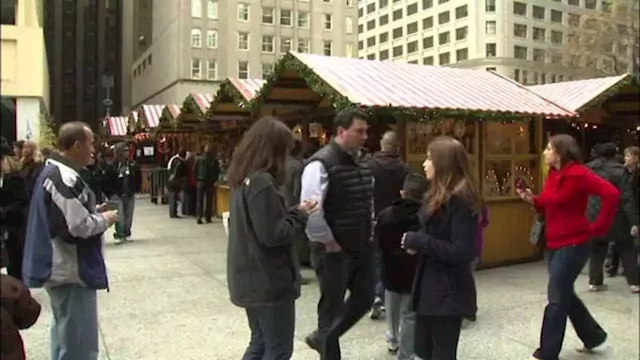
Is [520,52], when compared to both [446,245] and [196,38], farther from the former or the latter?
[196,38]

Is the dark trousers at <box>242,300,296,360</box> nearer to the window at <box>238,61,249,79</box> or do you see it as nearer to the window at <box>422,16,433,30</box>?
the window at <box>422,16,433,30</box>

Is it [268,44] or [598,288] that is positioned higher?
[268,44]

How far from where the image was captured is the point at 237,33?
19.1ft

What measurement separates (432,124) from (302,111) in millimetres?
2814

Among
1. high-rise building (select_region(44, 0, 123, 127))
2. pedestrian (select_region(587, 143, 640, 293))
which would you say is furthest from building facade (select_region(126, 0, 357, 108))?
pedestrian (select_region(587, 143, 640, 293))

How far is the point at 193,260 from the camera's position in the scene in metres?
8.66

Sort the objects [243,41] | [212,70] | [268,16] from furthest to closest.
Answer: [212,70] < [243,41] < [268,16]

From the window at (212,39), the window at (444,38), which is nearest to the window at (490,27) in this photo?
the window at (444,38)

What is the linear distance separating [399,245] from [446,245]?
0.95 metres

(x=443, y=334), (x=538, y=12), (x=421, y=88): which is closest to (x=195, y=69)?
(x=421, y=88)

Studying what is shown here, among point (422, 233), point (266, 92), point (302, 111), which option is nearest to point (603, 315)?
point (422, 233)

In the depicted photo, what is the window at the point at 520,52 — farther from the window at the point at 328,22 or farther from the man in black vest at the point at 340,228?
the window at the point at 328,22

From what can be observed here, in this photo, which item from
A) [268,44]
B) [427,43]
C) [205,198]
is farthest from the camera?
[205,198]

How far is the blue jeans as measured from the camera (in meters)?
3.36
